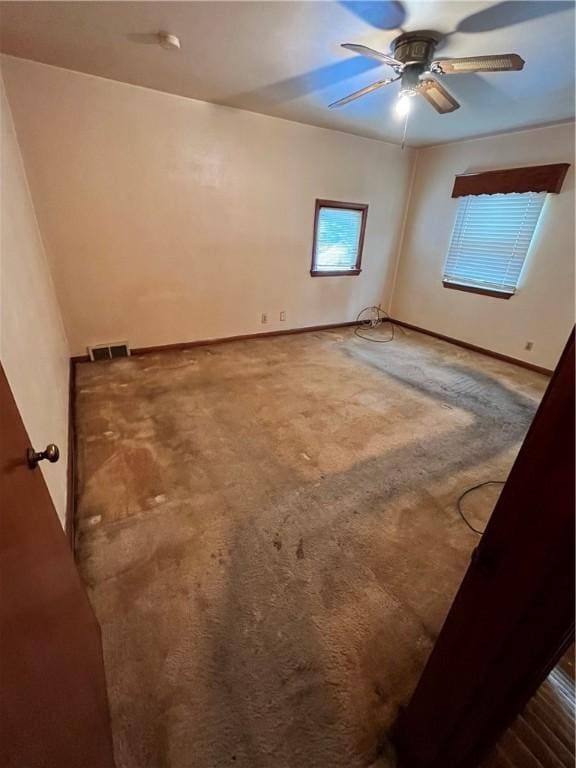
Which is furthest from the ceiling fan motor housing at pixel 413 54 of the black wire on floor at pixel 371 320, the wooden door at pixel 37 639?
the black wire on floor at pixel 371 320

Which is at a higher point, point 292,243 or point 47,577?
point 292,243

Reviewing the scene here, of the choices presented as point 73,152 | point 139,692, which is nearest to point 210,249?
point 73,152

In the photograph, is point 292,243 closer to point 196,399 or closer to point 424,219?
point 424,219

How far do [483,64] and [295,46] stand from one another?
111 cm

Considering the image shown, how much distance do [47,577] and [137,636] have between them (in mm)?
708

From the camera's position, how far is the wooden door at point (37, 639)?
22.2 inches

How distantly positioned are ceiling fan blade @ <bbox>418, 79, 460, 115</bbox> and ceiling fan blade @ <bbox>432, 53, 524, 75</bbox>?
0.36 ft

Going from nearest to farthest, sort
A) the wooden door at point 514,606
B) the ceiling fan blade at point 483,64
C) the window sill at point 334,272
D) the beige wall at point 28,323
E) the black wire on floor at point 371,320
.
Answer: the wooden door at point 514,606 → the beige wall at point 28,323 → the ceiling fan blade at point 483,64 → the window sill at point 334,272 → the black wire on floor at point 371,320

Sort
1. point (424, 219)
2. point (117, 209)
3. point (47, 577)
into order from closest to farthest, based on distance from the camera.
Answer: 1. point (47, 577)
2. point (117, 209)
3. point (424, 219)

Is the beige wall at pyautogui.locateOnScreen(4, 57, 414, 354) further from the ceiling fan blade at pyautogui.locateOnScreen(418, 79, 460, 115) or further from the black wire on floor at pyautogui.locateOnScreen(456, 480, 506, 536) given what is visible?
the black wire on floor at pyautogui.locateOnScreen(456, 480, 506, 536)

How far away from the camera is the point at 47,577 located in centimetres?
75

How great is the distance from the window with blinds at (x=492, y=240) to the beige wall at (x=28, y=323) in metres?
4.57

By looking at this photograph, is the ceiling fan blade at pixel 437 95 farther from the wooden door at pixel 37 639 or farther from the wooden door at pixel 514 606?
the wooden door at pixel 37 639

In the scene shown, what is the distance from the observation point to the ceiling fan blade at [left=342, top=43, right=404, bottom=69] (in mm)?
1698
